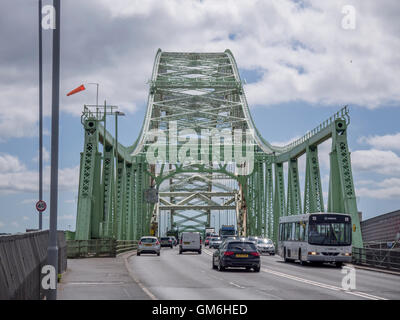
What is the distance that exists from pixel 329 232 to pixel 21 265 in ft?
76.2

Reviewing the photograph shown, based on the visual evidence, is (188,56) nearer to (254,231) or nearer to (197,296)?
(254,231)

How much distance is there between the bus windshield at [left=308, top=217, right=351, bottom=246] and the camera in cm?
3334

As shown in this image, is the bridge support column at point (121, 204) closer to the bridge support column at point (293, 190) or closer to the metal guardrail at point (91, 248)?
the metal guardrail at point (91, 248)

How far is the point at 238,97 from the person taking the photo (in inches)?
3610

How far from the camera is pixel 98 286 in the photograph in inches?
753

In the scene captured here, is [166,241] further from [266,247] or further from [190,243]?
[266,247]

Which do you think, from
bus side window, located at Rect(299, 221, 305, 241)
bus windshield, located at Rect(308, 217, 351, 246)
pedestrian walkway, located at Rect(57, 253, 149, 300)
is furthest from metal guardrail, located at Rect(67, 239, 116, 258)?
bus windshield, located at Rect(308, 217, 351, 246)

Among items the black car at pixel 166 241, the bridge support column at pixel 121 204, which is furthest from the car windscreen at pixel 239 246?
the black car at pixel 166 241

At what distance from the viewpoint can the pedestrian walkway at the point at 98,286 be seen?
52.6ft

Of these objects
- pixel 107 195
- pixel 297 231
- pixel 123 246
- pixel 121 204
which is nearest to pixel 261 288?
pixel 297 231

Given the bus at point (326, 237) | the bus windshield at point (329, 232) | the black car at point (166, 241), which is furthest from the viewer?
the black car at point (166, 241)

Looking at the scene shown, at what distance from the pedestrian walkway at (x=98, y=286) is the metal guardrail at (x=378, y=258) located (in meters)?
11.7

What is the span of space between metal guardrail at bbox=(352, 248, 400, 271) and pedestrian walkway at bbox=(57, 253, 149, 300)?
38.5 ft

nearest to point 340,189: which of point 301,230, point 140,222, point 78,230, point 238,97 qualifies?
point 301,230
